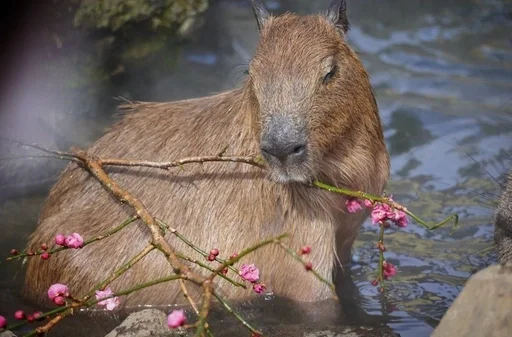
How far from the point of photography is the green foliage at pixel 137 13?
8.16m

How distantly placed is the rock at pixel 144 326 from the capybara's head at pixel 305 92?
0.93 m

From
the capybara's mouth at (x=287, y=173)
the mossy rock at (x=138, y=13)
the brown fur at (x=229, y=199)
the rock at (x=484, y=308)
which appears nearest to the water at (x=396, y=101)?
the mossy rock at (x=138, y=13)

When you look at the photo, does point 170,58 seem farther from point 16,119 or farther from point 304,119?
point 304,119

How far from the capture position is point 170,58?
8.86 meters

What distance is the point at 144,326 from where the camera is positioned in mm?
4367

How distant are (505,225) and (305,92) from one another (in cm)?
123

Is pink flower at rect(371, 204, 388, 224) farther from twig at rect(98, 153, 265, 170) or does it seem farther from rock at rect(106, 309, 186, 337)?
rock at rect(106, 309, 186, 337)

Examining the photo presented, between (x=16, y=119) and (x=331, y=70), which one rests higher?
(x=331, y=70)

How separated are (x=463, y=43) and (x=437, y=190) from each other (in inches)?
102

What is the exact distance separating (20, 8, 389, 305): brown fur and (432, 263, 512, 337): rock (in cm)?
192

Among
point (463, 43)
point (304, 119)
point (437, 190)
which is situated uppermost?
point (304, 119)

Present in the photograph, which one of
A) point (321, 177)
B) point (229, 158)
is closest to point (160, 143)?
point (229, 158)

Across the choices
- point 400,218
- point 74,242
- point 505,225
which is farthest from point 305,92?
point 74,242

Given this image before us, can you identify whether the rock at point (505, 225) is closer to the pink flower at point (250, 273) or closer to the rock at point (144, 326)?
the pink flower at point (250, 273)
